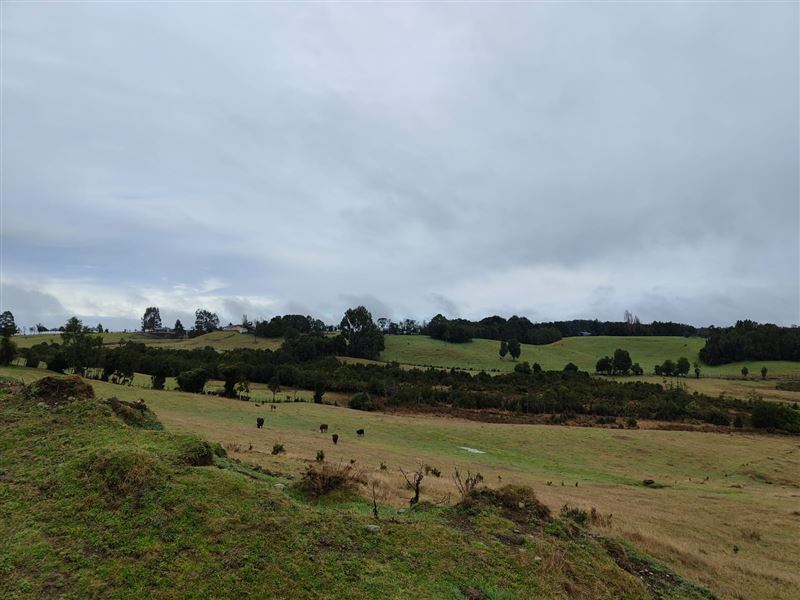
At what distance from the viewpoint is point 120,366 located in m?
57.0

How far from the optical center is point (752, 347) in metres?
120

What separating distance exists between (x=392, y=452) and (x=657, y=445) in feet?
92.3

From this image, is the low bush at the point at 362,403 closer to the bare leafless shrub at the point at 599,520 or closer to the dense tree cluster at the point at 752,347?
the bare leafless shrub at the point at 599,520

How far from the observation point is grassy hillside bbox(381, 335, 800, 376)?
372 feet

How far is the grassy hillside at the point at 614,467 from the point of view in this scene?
14836 mm

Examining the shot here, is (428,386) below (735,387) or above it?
→ below

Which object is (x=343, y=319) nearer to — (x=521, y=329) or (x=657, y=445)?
(x=521, y=329)

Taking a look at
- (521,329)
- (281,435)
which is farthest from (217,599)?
(521,329)

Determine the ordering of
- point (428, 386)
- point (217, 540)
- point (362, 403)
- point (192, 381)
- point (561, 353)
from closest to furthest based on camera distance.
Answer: point (217, 540) → point (192, 381) → point (362, 403) → point (428, 386) → point (561, 353)

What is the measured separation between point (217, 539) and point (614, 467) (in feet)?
115

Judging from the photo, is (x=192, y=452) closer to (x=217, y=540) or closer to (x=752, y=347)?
(x=217, y=540)

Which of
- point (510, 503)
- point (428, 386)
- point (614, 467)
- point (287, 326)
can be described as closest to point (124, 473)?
point (510, 503)

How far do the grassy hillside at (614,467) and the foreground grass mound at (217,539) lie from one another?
101 centimetres

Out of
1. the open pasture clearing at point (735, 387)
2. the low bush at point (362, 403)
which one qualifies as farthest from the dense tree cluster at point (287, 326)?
the open pasture clearing at point (735, 387)
